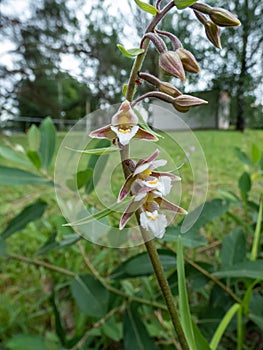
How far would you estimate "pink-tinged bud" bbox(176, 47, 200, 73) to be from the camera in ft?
0.83

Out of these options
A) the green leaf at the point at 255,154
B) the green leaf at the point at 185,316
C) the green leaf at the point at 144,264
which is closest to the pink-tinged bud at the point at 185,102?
the green leaf at the point at 185,316

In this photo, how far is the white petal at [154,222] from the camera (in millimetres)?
232

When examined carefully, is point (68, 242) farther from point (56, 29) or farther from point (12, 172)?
point (56, 29)

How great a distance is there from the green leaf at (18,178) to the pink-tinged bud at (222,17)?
36 cm

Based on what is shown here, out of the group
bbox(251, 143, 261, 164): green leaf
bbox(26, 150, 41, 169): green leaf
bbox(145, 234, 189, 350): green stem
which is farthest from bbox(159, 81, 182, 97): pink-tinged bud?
bbox(251, 143, 261, 164): green leaf

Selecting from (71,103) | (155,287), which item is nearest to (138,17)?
(155,287)

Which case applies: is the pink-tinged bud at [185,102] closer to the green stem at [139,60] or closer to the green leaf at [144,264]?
the green stem at [139,60]

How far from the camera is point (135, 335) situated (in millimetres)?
493

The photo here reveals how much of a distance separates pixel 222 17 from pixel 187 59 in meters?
0.03

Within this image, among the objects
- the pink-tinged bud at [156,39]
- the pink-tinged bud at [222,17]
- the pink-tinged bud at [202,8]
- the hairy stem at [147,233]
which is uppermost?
the pink-tinged bud at [202,8]

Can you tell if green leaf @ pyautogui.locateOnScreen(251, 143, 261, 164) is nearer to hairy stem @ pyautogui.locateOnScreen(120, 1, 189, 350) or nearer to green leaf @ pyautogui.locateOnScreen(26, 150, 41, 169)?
green leaf @ pyautogui.locateOnScreen(26, 150, 41, 169)

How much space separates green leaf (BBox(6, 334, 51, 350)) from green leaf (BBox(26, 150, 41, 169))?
0.25m

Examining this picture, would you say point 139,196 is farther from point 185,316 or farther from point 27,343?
point 27,343

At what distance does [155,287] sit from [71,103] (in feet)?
13.2
